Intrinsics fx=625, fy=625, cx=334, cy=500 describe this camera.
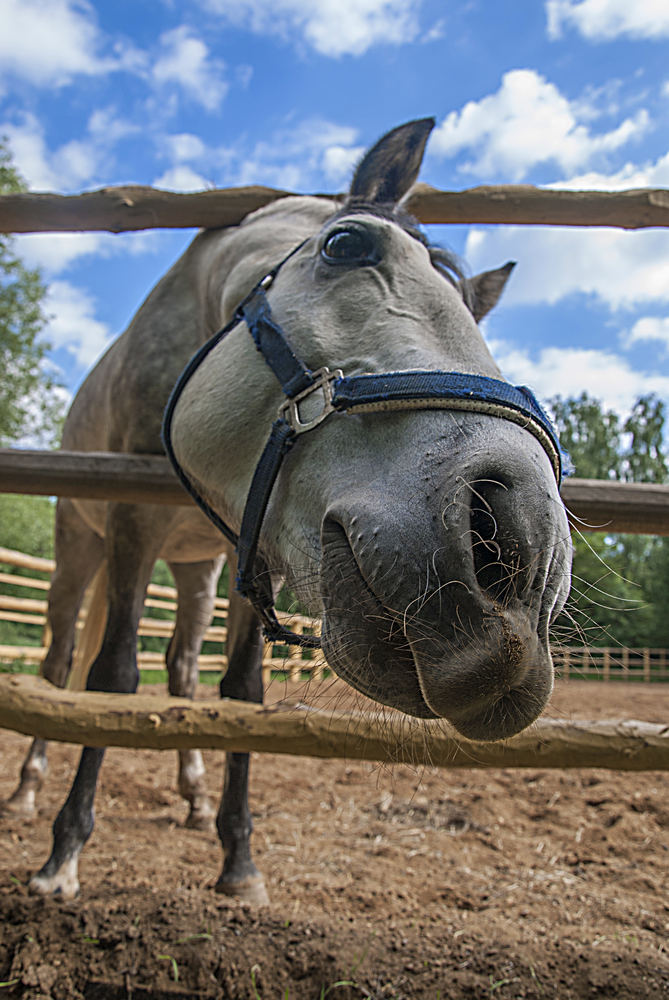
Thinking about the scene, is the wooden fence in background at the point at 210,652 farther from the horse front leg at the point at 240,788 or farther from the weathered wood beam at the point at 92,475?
the weathered wood beam at the point at 92,475

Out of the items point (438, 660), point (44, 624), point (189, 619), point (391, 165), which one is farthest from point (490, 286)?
point (44, 624)

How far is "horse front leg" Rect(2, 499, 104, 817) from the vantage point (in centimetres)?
399

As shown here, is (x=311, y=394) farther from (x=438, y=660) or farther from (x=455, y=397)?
(x=438, y=660)

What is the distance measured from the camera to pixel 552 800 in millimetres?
3844

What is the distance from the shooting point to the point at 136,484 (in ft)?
6.97

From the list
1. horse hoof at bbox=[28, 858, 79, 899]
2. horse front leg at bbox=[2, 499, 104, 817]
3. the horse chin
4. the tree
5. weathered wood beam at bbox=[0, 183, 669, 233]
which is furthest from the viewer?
the tree

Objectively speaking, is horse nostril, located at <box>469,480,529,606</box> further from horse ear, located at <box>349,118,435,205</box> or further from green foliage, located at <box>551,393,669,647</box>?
horse ear, located at <box>349,118,435,205</box>

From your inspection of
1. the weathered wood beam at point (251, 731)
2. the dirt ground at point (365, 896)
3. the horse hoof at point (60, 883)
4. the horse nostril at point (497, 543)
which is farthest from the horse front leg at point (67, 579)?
the horse nostril at point (497, 543)

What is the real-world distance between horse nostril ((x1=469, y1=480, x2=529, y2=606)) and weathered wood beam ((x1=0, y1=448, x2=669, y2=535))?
1295mm

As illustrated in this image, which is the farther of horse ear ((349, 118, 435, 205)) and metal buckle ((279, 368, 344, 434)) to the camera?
horse ear ((349, 118, 435, 205))

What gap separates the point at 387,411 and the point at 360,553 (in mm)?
292

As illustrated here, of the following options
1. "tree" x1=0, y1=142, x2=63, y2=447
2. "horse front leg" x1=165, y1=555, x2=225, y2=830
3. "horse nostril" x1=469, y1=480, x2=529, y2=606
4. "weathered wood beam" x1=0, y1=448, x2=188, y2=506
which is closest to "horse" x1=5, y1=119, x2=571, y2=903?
"horse nostril" x1=469, y1=480, x2=529, y2=606

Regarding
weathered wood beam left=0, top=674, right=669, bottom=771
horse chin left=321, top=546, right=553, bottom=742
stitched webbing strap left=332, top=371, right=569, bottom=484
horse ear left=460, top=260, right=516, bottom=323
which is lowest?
weathered wood beam left=0, top=674, right=669, bottom=771

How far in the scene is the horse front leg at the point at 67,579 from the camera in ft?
13.1
